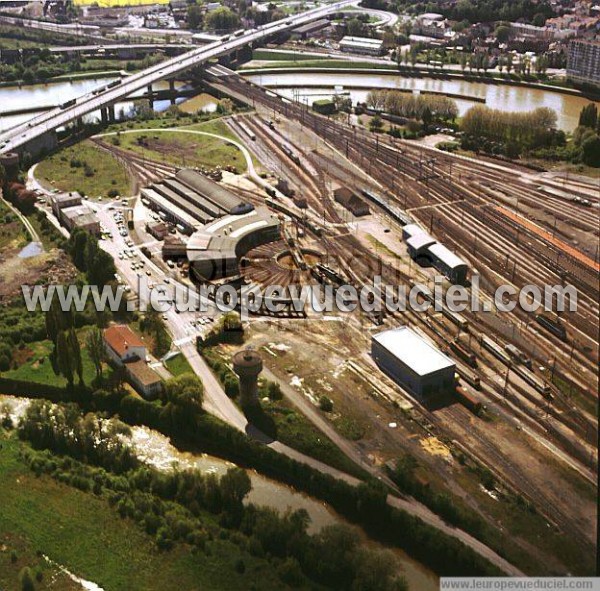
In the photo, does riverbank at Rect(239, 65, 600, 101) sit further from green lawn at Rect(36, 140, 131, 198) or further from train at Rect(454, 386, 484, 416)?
train at Rect(454, 386, 484, 416)

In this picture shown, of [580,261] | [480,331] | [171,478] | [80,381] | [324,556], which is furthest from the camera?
[580,261]

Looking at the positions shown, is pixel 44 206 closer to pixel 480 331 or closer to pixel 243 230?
pixel 243 230

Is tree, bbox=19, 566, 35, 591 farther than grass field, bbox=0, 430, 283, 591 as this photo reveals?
No

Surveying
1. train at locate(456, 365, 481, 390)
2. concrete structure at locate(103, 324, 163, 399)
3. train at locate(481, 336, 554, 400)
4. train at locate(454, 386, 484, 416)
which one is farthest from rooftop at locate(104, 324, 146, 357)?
train at locate(481, 336, 554, 400)

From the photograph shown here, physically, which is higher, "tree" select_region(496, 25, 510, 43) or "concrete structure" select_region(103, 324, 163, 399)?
"tree" select_region(496, 25, 510, 43)

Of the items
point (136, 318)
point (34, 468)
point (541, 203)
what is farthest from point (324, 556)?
point (541, 203)

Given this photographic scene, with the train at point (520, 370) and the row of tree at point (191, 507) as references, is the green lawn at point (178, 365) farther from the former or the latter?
the train at point (520, 370)

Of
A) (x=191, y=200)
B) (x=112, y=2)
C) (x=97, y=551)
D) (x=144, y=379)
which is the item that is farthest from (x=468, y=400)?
(x=112, y=2)
